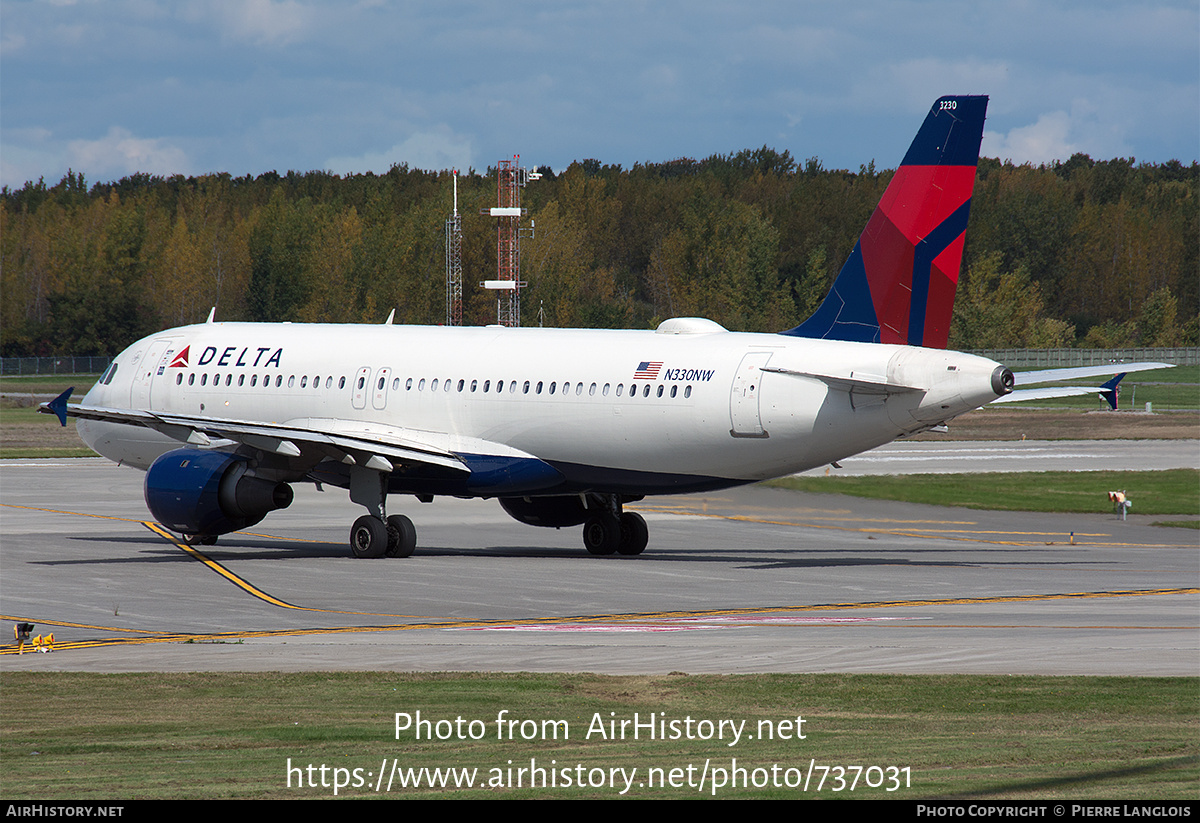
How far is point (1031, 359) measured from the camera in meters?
127

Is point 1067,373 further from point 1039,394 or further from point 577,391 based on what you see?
point 577,391

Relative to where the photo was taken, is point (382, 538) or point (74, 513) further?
point (74, 513)

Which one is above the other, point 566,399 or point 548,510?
point 566,399

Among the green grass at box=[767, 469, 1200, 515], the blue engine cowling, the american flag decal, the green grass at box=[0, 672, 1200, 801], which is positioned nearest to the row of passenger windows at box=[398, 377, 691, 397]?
the american flag decal

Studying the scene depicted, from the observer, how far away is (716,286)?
6383 inches

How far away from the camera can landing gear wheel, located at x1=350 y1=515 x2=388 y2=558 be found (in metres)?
33.7

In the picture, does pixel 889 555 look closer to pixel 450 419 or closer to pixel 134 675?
pixel 450 419

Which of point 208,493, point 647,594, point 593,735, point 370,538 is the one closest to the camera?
point 593,735

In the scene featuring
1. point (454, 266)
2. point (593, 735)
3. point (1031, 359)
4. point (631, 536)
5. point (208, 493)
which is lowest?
point (631, 536)

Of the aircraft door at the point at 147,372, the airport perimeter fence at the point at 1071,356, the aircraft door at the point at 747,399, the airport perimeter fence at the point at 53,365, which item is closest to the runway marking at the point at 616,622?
the aircraft door at the point at 747,399

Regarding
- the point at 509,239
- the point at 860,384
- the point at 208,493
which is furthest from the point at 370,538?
the point at 509,239

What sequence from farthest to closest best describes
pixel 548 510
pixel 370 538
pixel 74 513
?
pixel 74 513, pixel 548 510, pixel 370 538

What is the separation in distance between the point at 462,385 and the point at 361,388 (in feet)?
8.89

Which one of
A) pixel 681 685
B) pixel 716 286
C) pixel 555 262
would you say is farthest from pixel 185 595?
pixel 716 286
